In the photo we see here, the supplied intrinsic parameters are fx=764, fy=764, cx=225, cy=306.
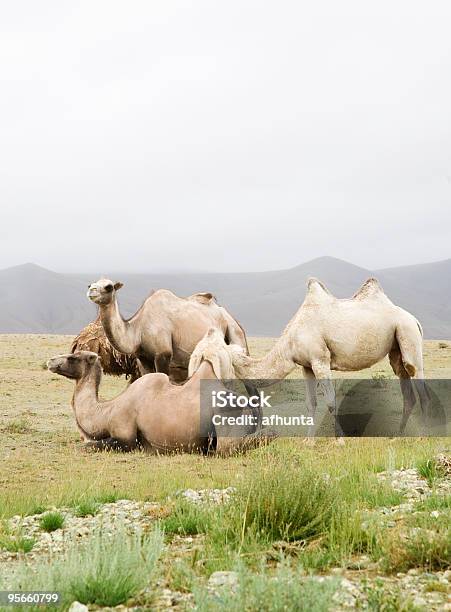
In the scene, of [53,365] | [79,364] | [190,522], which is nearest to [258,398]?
[79,364]

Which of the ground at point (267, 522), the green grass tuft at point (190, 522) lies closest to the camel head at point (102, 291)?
the ground at point (267, 522)

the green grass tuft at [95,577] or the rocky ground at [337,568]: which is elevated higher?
the green grass tuft at [95,577]

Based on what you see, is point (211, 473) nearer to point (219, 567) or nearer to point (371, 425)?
point (219, 567)

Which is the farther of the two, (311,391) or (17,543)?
(311,391)

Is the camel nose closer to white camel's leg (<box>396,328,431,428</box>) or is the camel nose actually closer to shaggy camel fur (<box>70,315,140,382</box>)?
shaggy camel fur (<box>70,315,140,382</box>)

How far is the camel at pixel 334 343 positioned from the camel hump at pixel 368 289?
0.02m

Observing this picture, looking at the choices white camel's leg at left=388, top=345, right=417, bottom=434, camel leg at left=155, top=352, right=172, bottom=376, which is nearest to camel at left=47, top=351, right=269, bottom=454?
camel leg at left=155, top=352, right=172, bottom=376

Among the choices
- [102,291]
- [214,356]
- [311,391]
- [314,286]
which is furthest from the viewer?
[102,291]

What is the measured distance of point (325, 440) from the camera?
438 inches

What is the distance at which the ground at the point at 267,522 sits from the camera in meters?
4.13

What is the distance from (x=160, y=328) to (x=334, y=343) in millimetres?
3168

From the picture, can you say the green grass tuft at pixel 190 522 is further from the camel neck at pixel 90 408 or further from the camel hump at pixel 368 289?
the camel hump at pixel 368 289

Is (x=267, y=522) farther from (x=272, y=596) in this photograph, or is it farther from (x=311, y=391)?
(x=311, y=391)

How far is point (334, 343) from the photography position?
11.3m
